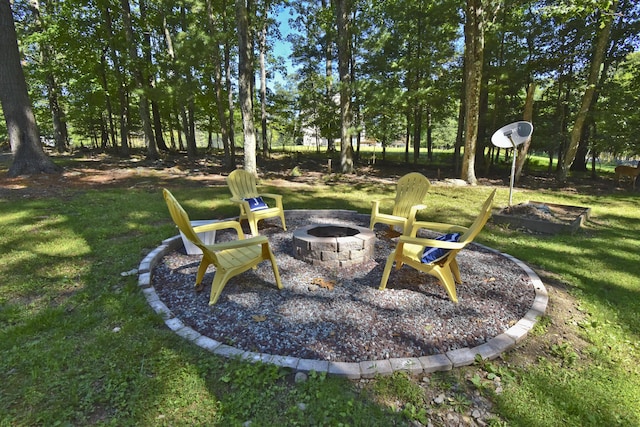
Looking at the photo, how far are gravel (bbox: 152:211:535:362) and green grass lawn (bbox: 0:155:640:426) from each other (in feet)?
0.77

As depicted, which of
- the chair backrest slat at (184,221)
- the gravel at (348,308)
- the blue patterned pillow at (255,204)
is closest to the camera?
the gravel at (348,308)

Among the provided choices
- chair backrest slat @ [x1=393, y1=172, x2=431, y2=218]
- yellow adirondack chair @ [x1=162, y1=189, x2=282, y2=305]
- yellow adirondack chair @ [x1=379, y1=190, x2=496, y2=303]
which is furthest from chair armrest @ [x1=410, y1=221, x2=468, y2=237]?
yellow adirondack chair @ [x1=162, y1=189, x2=282, y2=305]

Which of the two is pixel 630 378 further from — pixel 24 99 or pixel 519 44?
pixel 519 44

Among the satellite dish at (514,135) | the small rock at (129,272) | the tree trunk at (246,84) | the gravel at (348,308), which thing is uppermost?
the tree trunk at (246,84)

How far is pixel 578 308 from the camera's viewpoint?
2621mm

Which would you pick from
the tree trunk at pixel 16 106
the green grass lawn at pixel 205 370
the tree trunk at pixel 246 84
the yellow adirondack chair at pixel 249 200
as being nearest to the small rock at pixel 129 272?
the green grass lawn at pixel 205 370

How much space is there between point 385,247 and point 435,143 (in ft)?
93.6

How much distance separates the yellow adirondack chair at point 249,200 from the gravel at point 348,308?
902 mm

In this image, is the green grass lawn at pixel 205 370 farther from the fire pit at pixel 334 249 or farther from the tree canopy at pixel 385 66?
the tree canopy at pixel 385 66

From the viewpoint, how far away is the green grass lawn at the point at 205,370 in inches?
60.9

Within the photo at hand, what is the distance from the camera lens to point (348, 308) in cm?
257

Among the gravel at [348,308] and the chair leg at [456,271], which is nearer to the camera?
the gravel at [348,308]

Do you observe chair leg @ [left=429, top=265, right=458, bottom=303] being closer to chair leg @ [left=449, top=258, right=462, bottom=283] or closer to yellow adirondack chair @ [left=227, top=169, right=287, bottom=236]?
chair leg @ [left=449, top=258, right=462, bottom=283]

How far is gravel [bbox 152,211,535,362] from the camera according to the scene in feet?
6.93
